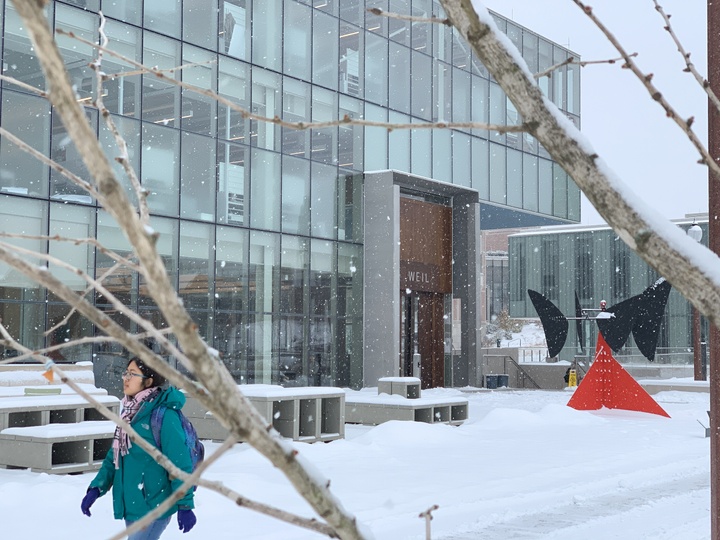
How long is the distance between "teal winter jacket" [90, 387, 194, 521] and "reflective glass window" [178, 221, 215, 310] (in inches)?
720

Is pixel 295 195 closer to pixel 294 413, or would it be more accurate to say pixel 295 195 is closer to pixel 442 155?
pixel 442 155

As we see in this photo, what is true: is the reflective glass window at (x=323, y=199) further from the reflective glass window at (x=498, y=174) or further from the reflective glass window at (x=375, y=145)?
the reflective glass window at (x=498, y=174)

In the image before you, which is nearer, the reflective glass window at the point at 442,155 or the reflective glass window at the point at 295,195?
the reflective glass window at the point at 295,195

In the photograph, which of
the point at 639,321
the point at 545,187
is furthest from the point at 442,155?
the point at 639,321

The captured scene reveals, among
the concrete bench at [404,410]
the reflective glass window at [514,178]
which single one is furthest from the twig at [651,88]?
the reflective glass window at [514,178]

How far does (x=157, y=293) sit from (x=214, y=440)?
14.7m

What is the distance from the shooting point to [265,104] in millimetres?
26547

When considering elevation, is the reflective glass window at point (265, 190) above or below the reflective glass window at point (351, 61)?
below

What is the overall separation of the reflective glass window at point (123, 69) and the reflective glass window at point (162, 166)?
0.72m

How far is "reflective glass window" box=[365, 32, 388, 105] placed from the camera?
3016cm

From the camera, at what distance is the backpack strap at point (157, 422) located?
5.28 meters

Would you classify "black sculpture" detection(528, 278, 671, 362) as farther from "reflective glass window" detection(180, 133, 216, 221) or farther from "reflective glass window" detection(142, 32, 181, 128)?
"reflective glass window" detection(142, 32, 181, 128)

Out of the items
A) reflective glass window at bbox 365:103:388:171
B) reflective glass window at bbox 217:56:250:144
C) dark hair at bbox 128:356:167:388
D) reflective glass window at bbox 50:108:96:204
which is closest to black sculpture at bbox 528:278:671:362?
reflective glass window at bbox 217:56:250:144

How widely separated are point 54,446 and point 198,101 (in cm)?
1430
